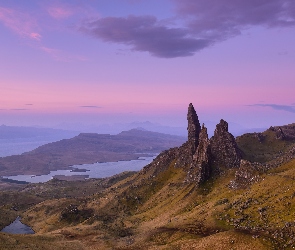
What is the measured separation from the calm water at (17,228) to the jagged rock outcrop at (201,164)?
72797mm

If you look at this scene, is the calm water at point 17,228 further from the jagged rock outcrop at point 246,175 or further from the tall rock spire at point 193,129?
the jagged rock outcrop at point 246,175

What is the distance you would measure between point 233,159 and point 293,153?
2146 cm

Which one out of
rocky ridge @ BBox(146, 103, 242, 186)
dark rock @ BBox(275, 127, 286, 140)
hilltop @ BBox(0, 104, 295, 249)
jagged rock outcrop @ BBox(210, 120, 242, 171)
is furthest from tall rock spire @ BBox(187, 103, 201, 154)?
dark rock @ BBox(275, 127, 286, 140)

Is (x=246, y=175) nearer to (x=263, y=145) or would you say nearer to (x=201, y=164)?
(x=201, y=164)

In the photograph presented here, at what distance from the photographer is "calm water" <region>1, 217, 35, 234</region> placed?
133500mm

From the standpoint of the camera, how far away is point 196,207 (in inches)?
3777

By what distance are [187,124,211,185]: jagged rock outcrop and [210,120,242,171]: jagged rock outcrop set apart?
3.36m

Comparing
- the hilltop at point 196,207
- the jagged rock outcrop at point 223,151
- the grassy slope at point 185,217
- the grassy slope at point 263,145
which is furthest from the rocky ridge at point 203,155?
the grassy slope at point 263,145

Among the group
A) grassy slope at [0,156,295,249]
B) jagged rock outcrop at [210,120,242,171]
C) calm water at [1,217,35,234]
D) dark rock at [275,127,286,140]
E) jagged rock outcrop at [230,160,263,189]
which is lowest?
calm water at [1,217,35,234]

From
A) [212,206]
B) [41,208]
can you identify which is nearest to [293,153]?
[212,206]

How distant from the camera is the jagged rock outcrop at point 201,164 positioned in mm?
115188

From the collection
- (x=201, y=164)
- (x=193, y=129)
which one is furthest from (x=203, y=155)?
(x=193, y=129)

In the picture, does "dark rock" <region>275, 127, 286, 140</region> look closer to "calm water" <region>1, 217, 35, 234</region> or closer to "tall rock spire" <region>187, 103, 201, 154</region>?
"tall rock spire" <region>187, 103, 201, 154</region>

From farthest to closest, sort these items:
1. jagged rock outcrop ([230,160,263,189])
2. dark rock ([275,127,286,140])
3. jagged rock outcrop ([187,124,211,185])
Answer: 1. dark rock ([275,127,286,140])
2. jagged rock outcrop ([187,124,211,185])
3. jagged rock outcrop ([230,160,263,189])
